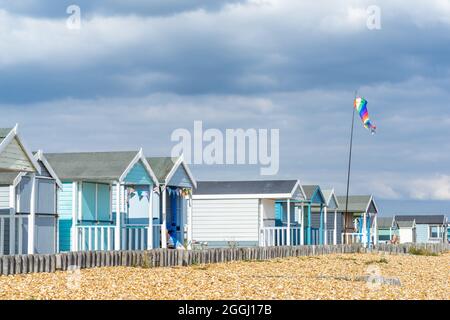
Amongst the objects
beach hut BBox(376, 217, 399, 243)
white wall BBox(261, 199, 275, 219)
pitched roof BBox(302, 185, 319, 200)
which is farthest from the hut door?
beach hut BBox(376, 217, 399, 243)

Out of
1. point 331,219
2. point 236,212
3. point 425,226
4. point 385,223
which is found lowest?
point 425,226

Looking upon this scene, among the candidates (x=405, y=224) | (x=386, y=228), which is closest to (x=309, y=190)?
(x=386, y=228)

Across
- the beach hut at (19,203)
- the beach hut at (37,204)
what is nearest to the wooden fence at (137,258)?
the beach hut at (19,203)

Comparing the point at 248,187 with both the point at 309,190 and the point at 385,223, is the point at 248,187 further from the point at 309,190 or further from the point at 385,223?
the point at 385,223

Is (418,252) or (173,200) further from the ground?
(173,200)

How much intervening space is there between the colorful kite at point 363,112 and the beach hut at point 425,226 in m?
41.3

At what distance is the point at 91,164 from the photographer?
1088 inches

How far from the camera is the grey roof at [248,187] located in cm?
3656

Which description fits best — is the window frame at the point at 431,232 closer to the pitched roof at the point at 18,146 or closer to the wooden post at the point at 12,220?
the wooden post at the point at 12,220

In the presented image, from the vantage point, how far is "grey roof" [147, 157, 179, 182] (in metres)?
30.0

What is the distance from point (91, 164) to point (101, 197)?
140cm

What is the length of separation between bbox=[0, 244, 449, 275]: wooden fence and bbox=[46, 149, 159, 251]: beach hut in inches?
134

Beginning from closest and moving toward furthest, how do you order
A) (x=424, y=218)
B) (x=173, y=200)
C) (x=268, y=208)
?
(x=173, y=200), (x=268, y=208), (x=424, y=218)
